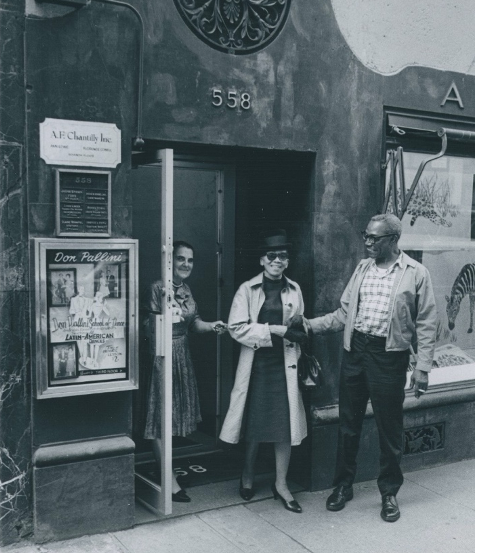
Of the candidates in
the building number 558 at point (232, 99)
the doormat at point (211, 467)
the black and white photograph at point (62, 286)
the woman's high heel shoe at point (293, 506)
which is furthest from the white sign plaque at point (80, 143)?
the woman's high heel shoe at point (293, 506)

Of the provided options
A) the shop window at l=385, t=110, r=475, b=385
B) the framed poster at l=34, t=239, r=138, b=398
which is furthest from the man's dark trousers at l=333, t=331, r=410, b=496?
→ the framed poster at l=34, t=239, r=138, b=398

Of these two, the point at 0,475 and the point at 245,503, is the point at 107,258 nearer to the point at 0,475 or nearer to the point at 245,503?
the point at 0,475

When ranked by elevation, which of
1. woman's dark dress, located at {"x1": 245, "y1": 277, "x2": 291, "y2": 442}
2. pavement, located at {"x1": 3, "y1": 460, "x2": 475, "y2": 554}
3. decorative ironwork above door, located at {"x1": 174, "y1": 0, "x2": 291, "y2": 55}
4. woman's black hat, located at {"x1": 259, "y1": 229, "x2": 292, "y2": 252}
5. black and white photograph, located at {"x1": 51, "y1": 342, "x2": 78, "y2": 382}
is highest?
decorative ironwork above door, located at {"x1": 174, "y1": 0, "x2": 291, "y2": 55}

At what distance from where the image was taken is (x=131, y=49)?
4562mm

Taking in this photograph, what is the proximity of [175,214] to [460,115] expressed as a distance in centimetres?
262

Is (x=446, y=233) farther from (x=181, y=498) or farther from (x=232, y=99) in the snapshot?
(x=181, y=498)

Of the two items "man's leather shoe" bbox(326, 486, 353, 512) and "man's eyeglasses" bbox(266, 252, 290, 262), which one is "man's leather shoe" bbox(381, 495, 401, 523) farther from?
"man's eyeglasses" bbox(266, 252, 290, 262)

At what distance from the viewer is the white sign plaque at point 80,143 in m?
4.32

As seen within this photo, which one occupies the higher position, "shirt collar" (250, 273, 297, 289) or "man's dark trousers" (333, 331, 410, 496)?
"shirt collar" (250, 273, 297, 289)

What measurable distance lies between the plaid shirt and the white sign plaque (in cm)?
195

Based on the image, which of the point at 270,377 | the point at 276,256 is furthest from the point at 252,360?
the point at 276,256

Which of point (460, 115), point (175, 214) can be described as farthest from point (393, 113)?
point (175, 214)

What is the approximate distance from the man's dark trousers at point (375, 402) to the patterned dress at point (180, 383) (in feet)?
3.64

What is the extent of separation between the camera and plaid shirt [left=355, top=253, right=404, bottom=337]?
5.02 meters
